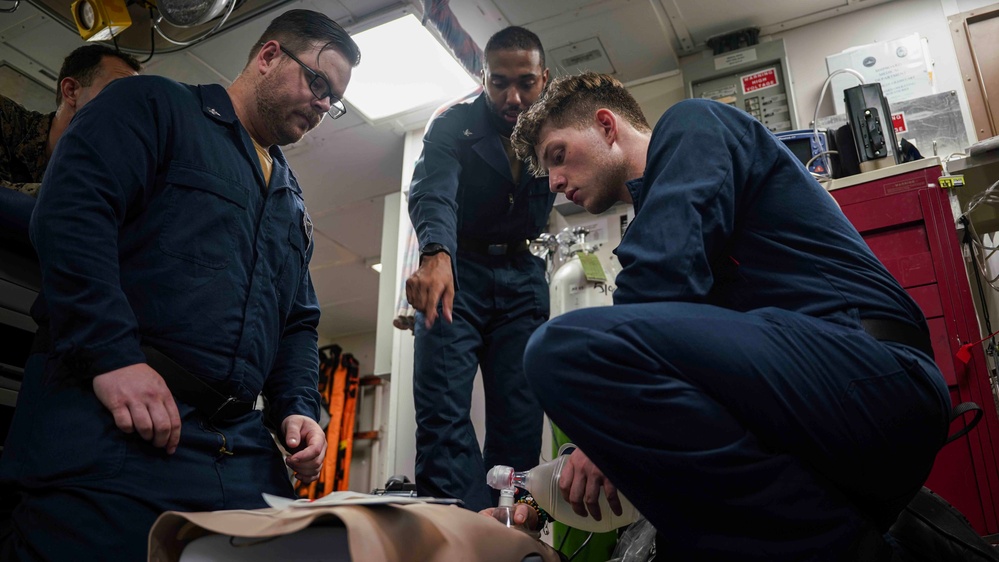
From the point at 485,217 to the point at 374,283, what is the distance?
4.33m

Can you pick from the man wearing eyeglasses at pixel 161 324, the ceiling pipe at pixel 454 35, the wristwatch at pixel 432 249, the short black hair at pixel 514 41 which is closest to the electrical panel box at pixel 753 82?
the ceiling pipe at pixel 454 35

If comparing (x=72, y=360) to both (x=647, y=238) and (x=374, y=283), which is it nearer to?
(x=647, y=238)

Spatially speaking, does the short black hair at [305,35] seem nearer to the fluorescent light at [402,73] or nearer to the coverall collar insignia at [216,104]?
the coverall collar insignia at [216,104]

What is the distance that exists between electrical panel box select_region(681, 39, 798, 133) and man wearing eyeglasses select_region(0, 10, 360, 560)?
2.52 m

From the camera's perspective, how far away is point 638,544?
132 cm

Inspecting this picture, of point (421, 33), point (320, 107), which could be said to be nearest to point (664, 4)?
point (421, 33)

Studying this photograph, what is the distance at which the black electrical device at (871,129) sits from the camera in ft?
7.72

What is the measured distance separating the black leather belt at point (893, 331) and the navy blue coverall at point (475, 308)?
3.75 feet

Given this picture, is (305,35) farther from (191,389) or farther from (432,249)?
(191,389)

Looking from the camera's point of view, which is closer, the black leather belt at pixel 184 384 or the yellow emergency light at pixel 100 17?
the black leather belt at pixel 184 384

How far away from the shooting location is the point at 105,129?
1275 millimetres

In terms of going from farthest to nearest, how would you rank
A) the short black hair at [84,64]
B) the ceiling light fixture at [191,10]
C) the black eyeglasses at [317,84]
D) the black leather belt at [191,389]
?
the ceiling light fixture at [191,10]
the short black hair at [84,64]
the black eyeglasses at [317,84]
the black leather belt at [191,389]

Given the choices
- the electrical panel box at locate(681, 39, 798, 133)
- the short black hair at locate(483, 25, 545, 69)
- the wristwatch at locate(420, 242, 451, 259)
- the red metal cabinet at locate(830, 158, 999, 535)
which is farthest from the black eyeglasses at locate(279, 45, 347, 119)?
the electrical panel box at locate(681, 39, 798, 133)

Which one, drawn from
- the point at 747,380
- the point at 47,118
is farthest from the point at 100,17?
the point at 747,380
